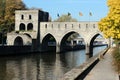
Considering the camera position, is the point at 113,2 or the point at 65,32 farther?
the point at 65,32

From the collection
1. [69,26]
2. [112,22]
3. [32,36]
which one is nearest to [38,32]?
[32,36]

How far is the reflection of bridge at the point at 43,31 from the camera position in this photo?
95.5m

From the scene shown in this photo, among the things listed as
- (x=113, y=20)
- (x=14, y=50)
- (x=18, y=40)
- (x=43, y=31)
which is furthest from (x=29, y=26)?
(x=113, y=20)

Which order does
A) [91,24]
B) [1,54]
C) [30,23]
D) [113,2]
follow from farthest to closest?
[30,23] < [91,24] < [1,54] < [113,2]

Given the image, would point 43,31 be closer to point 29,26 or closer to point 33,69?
point 29,26

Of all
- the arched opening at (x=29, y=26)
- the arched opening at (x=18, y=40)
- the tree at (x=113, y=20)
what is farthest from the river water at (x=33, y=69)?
the arched opening at (x=29, y=26)

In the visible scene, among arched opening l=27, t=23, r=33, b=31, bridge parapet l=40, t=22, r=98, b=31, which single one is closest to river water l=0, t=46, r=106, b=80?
bridge parapet l=40, t=22, r=98, b=31

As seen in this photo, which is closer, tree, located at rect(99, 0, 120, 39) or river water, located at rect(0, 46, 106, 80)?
river water, located at rect(0, 46, 106, 80)

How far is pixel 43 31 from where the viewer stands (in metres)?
99.1

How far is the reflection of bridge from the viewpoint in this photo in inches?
3760

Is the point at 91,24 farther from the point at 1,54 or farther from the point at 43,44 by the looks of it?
the point at 1,54

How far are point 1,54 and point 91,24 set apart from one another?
30672 millimetres

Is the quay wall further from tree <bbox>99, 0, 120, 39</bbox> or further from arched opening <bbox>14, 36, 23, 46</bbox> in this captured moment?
tree <bbox>99, 0, 120, 39</bbox>

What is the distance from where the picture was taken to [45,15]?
107 metres
